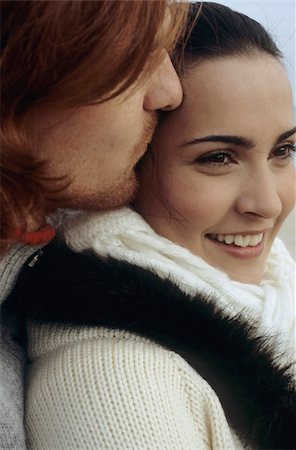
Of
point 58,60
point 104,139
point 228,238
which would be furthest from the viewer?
point 228,238

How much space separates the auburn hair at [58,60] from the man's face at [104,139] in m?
0.03

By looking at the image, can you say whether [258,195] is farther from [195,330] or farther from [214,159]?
[195,330]

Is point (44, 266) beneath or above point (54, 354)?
above

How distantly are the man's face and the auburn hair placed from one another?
0.11ft

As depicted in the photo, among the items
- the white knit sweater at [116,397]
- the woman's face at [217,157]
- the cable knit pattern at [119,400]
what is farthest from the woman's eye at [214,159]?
the cable knit pattern at [119,400]

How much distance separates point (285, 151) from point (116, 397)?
0.58 m

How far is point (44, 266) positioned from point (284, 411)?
429 mm

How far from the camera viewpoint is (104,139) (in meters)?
1.09

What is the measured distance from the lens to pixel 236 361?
1119mm

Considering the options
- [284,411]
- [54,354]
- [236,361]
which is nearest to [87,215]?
[54,354]

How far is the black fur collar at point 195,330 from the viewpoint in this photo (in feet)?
3.61

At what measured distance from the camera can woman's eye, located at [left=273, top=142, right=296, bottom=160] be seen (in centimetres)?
134

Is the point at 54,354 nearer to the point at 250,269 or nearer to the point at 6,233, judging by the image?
the point at 6,233

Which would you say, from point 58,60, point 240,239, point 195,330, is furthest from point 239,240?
point 58,60
